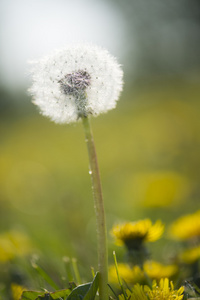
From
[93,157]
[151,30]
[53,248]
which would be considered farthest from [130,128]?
[151,30]

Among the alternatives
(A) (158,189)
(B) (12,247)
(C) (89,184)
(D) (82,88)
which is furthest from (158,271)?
(C) (89,184)

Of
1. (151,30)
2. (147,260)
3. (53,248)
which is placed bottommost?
(147,260)

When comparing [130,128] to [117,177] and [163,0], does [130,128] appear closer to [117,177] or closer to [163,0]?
[117,177]

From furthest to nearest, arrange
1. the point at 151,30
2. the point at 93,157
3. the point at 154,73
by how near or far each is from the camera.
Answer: the point at 151,30 → the point at 154,73 → the point at 93,157

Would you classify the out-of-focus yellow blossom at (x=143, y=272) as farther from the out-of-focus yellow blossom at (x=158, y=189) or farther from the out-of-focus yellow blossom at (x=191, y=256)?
the out-of-focus yellow blossom at (x=158, y=189)

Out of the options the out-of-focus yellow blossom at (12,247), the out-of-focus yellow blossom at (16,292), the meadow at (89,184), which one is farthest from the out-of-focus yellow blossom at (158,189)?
the out-of-focus yellow blossom at (16,292)

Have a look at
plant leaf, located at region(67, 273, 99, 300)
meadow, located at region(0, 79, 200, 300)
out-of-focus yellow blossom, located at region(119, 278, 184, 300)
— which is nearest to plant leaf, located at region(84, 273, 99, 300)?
plant leaf, located at region(67, 273, 99, 300)

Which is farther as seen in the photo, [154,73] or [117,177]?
[154,73]
